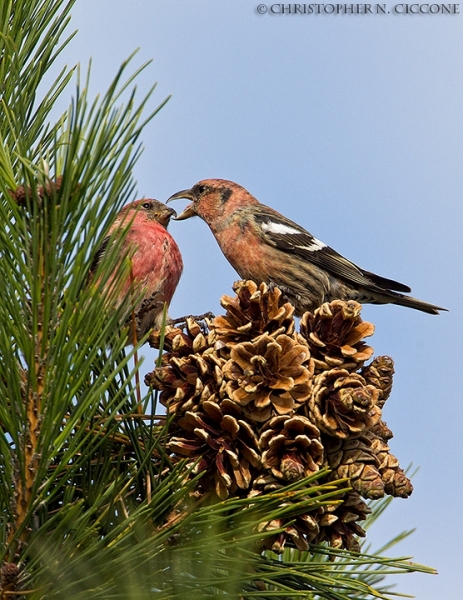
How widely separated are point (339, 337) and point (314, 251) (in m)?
2.80

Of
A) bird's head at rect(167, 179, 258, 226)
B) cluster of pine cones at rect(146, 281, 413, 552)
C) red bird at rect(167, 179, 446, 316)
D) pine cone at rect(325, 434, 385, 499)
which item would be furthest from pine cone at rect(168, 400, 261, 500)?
bird's head at rect(167, 179, 258, 226)

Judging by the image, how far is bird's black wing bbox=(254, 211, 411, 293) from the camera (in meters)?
5.21

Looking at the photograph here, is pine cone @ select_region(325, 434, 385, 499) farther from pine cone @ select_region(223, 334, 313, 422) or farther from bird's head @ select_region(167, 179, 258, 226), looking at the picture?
bird's head @ select_region(167, 179, 258, 226)

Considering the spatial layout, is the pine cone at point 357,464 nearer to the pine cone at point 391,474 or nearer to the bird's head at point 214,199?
the pine cone at point 391,474

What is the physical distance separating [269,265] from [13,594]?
11.4ft

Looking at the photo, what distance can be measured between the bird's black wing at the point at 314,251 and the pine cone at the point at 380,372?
2.51 metres

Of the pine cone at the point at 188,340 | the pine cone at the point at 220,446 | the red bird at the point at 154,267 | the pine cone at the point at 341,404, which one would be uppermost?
the red bird at the point at 154,267

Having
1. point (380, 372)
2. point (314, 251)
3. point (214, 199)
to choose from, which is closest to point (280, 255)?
→ point (314, 251)

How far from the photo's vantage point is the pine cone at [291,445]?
2357 millimetres

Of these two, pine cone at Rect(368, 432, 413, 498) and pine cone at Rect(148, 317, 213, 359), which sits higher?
pine cone at Rect(148, 317, 213, 359)

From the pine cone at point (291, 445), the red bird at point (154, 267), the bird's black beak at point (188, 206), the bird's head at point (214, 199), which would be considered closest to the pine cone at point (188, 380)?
the pine cone at point (291, 445)

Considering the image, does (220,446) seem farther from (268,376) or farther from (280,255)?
(280,255)

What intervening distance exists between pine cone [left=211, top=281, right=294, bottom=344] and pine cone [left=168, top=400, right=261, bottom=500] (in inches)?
9.9

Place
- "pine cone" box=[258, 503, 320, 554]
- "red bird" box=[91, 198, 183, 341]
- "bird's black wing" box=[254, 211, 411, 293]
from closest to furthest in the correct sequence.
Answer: "pine cone" box=[258, 503, 320, 554] < "red bird" box=[91, 198, 183, 341] < "bird's black wing" box=[254, 211, 411, 293]
